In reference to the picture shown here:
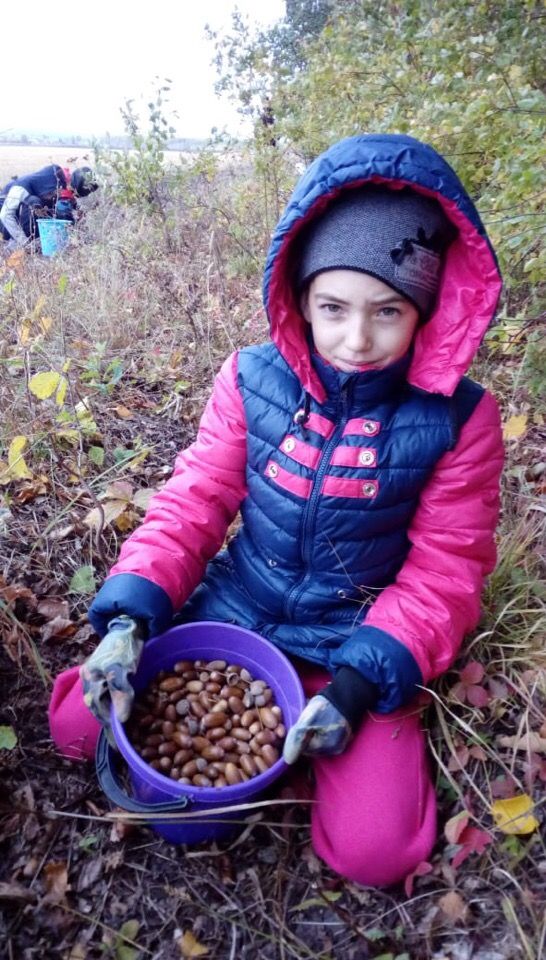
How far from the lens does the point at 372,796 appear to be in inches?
60.0

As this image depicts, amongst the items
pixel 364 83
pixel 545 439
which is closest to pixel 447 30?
pixel 364 83

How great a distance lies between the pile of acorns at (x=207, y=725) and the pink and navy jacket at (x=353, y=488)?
0.59ft

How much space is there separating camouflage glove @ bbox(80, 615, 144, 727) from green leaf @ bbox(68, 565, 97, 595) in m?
0.60

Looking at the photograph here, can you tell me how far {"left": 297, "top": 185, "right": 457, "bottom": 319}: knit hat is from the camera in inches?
53.6

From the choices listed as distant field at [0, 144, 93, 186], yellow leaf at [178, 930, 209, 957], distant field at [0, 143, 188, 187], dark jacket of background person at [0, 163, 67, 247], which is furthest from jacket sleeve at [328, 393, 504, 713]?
distant field at [0, 144, 93, 186]

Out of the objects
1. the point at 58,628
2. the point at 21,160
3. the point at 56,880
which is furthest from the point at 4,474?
the point at 21,160

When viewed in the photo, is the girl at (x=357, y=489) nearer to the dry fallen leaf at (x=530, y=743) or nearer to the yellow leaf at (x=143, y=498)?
the dry fallen leaf at (x=530, y=743)

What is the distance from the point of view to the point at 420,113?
262 centimetres

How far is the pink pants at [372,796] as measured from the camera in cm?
147

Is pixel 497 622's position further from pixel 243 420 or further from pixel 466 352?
pixel 243 420

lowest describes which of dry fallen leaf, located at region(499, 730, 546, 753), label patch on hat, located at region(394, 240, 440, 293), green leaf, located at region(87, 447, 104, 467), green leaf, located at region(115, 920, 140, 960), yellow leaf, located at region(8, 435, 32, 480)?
green leaf, located at region(115, 920, 140, 960)

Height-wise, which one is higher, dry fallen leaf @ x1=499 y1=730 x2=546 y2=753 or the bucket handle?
dry fallen leaf @ x1=499 y1=730 x2=546 y2=753

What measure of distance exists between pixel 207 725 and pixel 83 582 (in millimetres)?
744

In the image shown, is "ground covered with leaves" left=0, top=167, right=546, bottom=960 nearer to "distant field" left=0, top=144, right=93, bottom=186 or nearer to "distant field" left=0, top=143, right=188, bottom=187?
"distant field" left=0, top=143, right=188, bottom=187
